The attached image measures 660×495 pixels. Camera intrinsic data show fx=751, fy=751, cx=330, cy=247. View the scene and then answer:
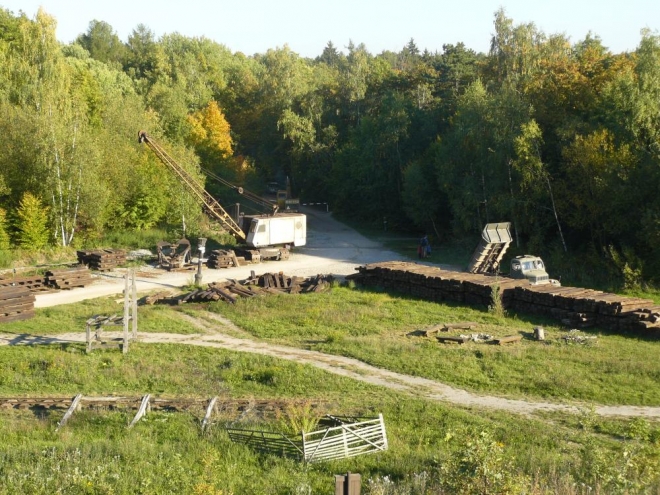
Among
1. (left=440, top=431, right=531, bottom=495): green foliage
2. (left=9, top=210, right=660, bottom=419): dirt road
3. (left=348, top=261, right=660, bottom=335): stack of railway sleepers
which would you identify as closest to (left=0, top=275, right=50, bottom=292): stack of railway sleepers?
(left=9, top=210, right=660, bottom=419): dirt road

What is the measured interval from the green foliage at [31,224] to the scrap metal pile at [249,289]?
13857 millimetres

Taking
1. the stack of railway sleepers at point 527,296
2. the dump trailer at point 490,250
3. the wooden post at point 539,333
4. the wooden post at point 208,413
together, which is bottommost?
the wooden post at point 208,413

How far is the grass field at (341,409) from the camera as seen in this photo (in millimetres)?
11398

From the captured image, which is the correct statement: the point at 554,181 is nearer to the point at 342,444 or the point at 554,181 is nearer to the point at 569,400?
the point at 569,400

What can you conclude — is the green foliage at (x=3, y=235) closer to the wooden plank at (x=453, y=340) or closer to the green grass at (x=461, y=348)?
the green grass at (x=461, y=348)

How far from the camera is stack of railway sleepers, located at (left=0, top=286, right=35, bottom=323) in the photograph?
26.7m

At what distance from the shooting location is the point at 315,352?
901 inches

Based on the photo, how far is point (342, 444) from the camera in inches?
531

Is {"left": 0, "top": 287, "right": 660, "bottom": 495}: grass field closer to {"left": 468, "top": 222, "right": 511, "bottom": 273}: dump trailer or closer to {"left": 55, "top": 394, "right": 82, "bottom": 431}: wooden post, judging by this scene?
{"left": 55, "top": 394, "right": 82, "bottom": 431}: wooden post

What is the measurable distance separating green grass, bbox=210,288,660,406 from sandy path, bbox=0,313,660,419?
0.44 metres

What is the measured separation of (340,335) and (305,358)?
7.75 ft

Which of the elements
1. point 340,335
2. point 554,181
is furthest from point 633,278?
point 340,335

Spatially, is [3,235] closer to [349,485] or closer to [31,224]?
[31,224]

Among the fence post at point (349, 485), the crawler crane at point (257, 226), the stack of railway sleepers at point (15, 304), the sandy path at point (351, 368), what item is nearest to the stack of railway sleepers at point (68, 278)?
the stack of railway sleepers at point (15, 304)
